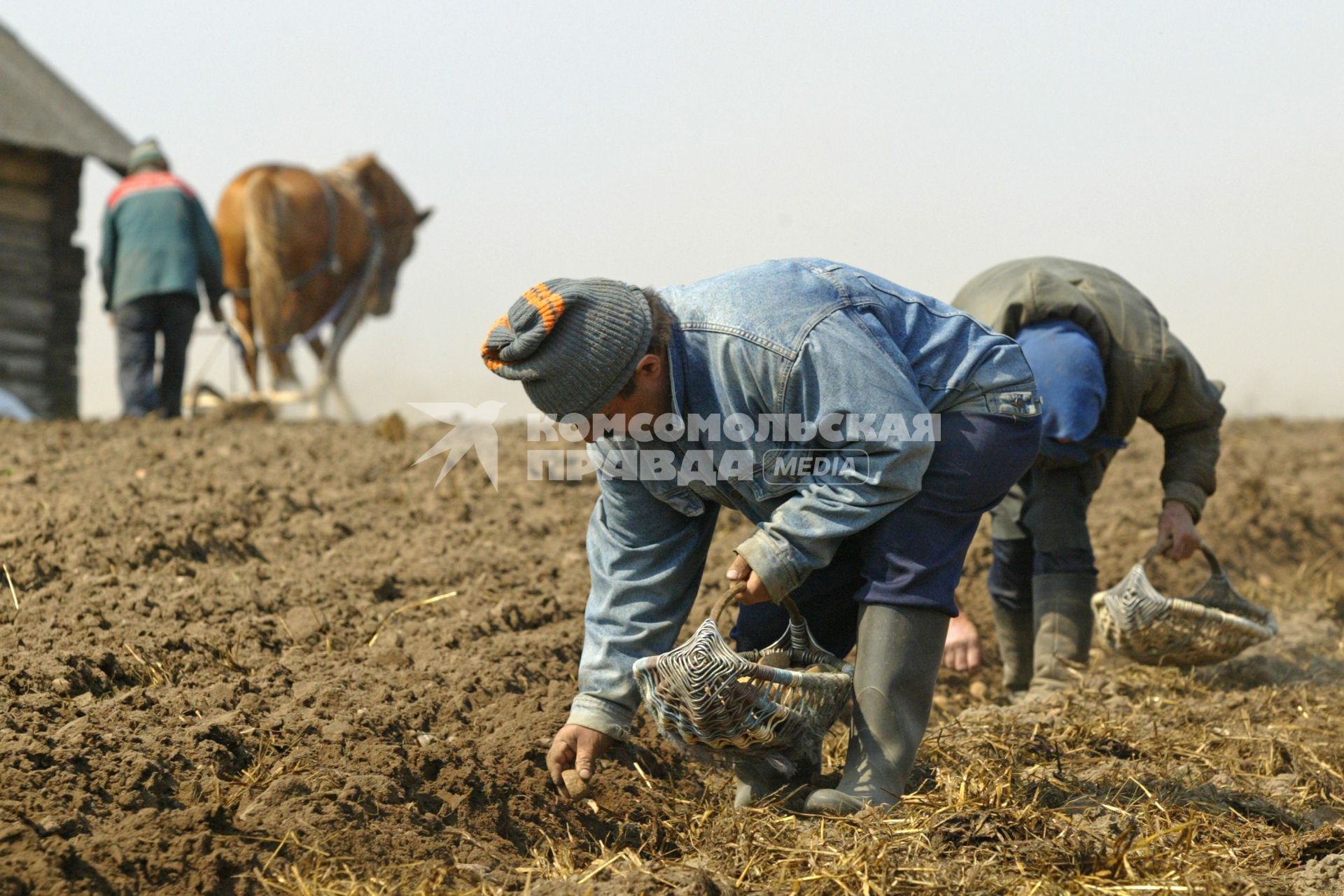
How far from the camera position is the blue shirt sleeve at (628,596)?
8.84ft

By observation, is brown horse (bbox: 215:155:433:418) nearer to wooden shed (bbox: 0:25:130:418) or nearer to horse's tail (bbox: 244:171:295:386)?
horse's tail (bbox: 244:171:295:386)

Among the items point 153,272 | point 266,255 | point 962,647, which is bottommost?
point 962,647

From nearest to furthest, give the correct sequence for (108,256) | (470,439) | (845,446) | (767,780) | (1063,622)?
(845,446) < (767,780) < (1063,622) < (470,439) < (108,256)

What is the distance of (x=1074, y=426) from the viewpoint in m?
3.60

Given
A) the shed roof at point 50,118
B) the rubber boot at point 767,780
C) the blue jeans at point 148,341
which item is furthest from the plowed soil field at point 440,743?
the shed roof at point 50,118

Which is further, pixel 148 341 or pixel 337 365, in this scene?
pixel 337 365

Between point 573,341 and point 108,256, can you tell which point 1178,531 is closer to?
point 573,341

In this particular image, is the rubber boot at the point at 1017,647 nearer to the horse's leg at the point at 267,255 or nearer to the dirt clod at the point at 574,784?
the dirt clod at the point at 574,784

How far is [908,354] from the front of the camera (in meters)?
2.59

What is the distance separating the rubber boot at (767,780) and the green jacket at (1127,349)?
1492 millimetres

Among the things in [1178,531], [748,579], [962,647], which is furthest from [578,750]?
[1178,531]

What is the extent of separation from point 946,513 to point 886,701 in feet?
1.30

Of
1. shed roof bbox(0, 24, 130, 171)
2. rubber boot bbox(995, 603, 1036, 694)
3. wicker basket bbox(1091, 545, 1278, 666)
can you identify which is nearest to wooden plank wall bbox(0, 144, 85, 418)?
shed roof bbox(0, 24, 130, 171)

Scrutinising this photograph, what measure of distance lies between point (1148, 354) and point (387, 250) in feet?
32.4
